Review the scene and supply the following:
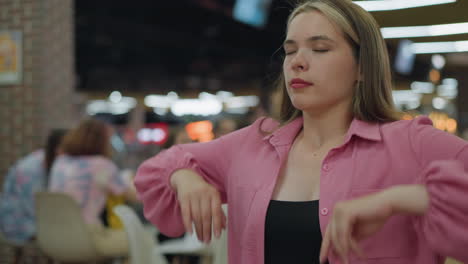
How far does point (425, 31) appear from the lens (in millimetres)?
1422

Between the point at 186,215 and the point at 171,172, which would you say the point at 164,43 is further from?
the point at 186,215

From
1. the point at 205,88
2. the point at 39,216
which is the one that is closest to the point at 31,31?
the point at 39,216

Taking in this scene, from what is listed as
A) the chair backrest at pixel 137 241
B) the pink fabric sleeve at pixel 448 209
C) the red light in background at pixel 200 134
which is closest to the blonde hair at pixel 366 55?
the pink fabric sleeve at pixel 448 209

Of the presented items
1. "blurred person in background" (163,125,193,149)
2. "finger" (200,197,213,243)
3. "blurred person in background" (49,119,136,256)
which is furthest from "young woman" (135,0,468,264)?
"blurred person in background" (163,125,193,149)

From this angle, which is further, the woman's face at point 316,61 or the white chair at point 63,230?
the white chair at point 63,230

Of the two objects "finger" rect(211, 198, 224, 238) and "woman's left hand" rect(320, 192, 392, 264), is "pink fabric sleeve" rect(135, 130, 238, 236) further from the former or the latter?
"woman's left hand" rect(320, 192, 392, 264)

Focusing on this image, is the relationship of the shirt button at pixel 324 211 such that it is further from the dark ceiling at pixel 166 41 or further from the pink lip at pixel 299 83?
the dark ceiling at pixel 166 41

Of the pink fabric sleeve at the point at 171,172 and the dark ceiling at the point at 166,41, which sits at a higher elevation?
the dark ceiling at the point at 166,41

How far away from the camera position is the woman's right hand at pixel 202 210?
120 centimetres

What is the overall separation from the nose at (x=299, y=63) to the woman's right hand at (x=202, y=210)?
0.35m

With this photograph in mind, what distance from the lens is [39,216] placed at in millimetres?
3717

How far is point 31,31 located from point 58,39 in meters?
0.35

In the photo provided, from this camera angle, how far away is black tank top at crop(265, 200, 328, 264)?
4.17 feet

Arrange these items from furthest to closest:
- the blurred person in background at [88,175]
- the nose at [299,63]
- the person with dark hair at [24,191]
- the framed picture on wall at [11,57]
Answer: the framed picture on wall at [11,57], the person with dark hair at [24,191], the blurred person in background at [88,175], the nose at [299,63]
